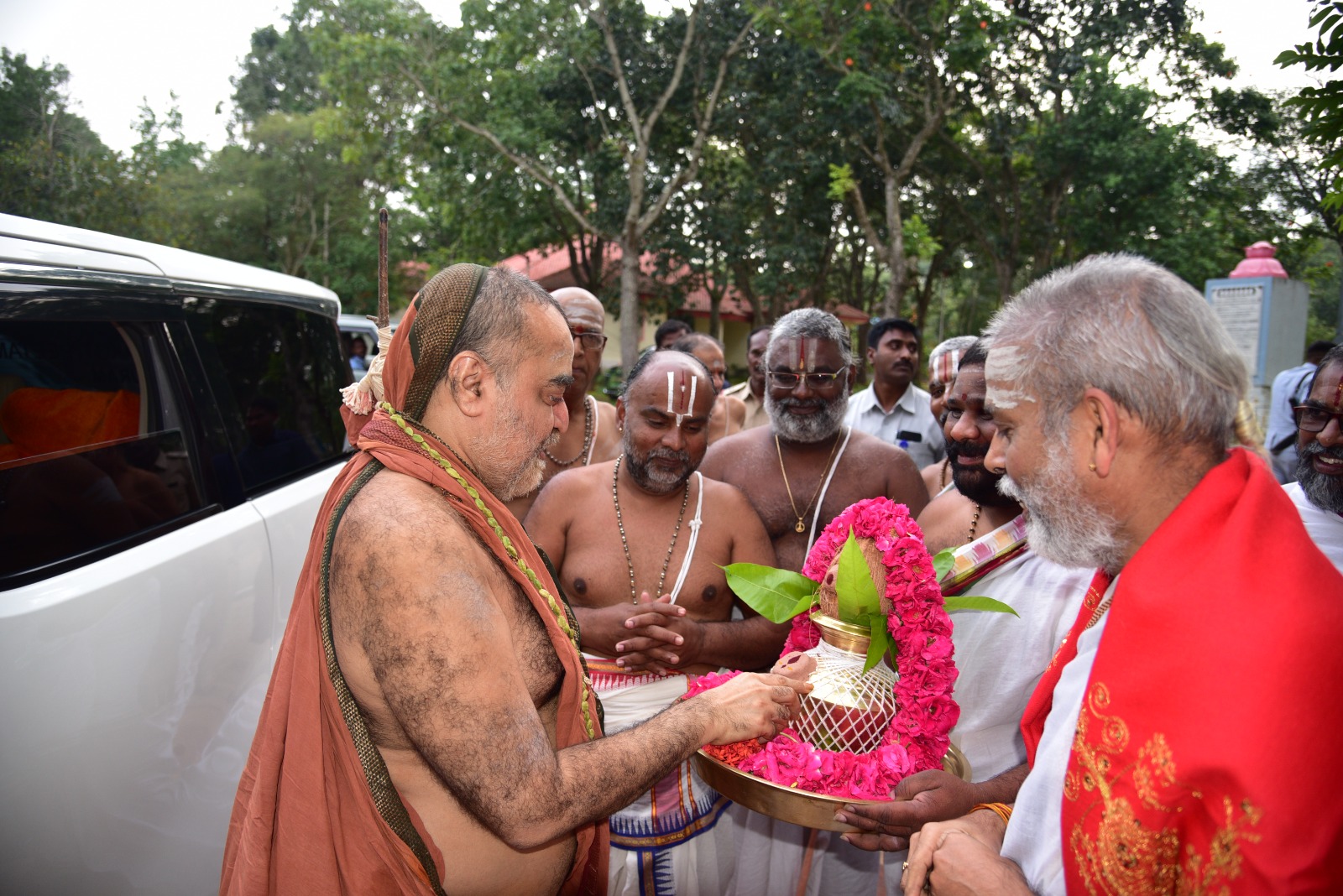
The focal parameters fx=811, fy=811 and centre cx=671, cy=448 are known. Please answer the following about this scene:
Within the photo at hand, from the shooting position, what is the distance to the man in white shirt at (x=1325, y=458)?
3393 mm

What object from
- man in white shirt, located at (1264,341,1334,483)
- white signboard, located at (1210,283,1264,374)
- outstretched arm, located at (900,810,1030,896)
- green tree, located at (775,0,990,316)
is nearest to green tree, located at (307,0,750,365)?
green tree, located at (775,0,990,316)

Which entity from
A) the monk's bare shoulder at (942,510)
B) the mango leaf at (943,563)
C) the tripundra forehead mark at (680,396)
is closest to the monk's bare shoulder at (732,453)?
the tripundra forehead mark at (680,396)

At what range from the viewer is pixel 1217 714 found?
1505 millimetres

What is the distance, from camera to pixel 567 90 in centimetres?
1914

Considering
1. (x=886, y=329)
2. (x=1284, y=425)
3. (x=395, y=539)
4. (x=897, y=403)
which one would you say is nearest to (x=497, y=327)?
(x=395, y=539)

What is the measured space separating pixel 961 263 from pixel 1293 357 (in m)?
18.4

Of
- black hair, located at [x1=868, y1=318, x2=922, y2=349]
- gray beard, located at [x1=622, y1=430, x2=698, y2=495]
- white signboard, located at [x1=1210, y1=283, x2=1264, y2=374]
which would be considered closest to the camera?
gray beard, located at [x1=622, y1=430, x2=698, y2=495]

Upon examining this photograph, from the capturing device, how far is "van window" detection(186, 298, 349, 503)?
3.45 m

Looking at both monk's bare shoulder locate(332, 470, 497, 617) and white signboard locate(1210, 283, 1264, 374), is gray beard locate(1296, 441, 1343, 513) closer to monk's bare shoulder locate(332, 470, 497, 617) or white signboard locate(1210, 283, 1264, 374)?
monk's bare shoulder locate(332, 470, 497, 617)

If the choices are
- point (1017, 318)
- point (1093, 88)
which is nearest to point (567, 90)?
point (1093, 88)

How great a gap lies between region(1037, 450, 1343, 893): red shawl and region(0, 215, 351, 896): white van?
8.65ft

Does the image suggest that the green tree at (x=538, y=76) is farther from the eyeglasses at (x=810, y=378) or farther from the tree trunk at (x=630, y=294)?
the eyeglasses at (x=810, y=378)

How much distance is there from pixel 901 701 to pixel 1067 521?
2.75ft

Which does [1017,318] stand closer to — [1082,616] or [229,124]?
[1082,616]
